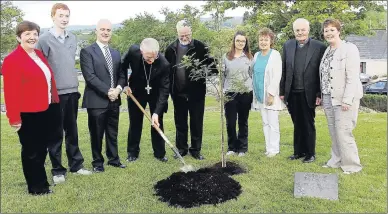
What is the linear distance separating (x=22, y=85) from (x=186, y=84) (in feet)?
8.68

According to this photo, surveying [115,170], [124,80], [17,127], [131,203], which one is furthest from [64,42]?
[131,203]

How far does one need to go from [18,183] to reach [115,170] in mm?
1384

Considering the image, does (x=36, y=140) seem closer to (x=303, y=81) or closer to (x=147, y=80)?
(x=147, y=80)

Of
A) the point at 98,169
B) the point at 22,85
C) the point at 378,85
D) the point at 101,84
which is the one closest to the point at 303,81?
the point at 101,84

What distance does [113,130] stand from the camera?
6.46 meters

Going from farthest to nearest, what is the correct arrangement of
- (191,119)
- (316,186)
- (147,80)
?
(191,119)
(147,80)
(316,186)

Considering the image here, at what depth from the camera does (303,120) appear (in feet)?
21.9

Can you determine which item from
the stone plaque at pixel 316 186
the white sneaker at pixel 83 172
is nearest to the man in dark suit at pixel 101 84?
the white sneaker at pixel 83 172

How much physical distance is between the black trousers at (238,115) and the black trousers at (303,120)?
72 centimetres

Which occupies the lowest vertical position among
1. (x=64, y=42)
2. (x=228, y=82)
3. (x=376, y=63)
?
(x=376, y=63)

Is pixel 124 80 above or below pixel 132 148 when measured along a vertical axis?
above

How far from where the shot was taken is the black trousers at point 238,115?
6930 millimetres

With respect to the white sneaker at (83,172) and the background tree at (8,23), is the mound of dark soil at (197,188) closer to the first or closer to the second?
the white sneaker at (83,172)

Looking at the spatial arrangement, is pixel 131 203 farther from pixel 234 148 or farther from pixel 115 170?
pixel 234 148
